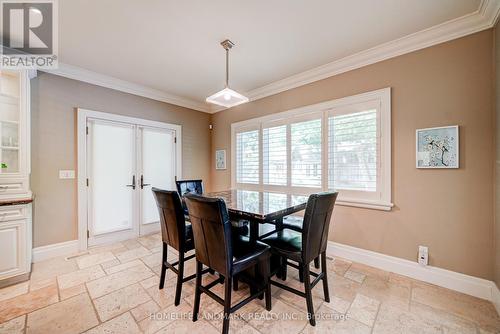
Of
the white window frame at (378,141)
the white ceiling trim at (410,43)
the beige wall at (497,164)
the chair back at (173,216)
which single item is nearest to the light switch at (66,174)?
the chair back at (173,216)

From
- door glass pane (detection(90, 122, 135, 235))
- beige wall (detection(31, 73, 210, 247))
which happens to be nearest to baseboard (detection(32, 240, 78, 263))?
beige wall (detection(31, 73, 210, 247))

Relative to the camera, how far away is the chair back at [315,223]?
1.64 meters

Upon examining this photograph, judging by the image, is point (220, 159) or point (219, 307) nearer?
point (219, 307)

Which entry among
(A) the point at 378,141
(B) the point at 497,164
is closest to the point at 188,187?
(A) the point at 378,141

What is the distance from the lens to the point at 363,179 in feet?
8.89

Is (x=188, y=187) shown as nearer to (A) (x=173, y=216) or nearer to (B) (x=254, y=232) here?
(A) (x=173, y=216)

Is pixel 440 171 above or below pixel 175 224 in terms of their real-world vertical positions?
above

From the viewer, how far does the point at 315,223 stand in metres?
1.69

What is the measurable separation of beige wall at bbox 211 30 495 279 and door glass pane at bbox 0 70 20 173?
4.18 m

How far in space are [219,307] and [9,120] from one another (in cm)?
320

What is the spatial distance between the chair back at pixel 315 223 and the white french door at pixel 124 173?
329cm

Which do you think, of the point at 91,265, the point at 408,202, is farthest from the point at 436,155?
the point at 91,265

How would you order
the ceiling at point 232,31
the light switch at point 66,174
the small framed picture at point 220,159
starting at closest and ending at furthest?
the ceiling at point 232,31, the light switch at point 66,174, the small framed picture at point 220,159

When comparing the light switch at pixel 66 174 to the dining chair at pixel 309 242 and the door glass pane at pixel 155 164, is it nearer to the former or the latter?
the door glass pane at pixel 155 164
